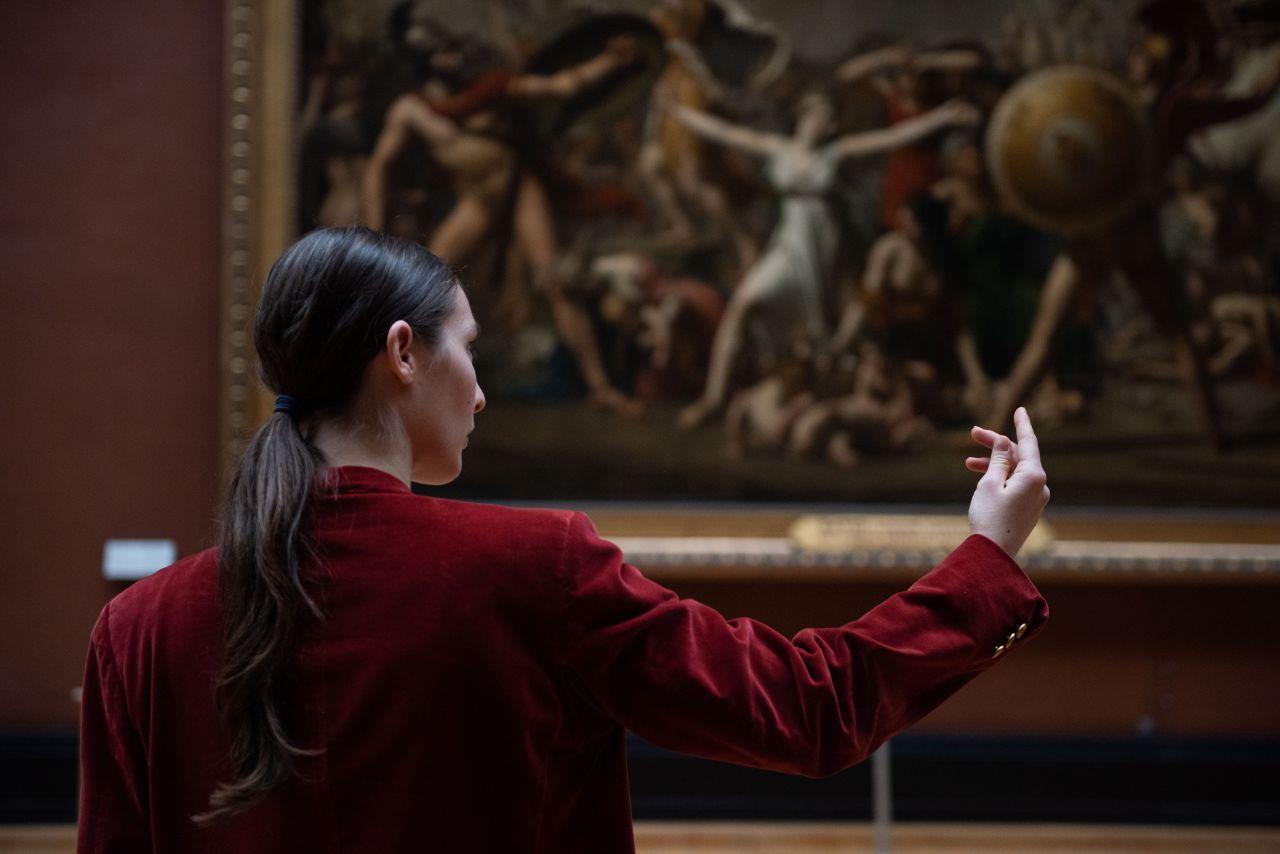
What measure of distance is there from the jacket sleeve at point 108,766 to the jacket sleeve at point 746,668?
0.64 m

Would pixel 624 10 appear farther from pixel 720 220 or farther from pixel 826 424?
pixel 826 424

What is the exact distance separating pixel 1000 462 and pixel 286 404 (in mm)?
998

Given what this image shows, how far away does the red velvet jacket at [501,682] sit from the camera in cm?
146

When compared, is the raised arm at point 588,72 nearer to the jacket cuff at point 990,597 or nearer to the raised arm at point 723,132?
the raised arm at point 723,132

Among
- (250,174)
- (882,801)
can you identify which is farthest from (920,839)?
(250,174)

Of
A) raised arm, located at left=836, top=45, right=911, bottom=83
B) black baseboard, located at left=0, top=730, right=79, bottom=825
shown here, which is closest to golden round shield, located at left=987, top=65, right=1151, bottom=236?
raised arm, located at left=836, top=45, right=911, bottom=83

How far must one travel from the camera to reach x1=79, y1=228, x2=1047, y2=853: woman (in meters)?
1.46

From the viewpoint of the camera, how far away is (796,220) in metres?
6.40

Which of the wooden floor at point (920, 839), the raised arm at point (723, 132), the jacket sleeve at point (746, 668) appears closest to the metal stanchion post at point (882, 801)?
the wooden floor at point (920, 839)

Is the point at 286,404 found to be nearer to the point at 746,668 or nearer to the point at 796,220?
Result: the point at 746,668

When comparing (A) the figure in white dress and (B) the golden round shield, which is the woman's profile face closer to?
(A) the figure in white dress

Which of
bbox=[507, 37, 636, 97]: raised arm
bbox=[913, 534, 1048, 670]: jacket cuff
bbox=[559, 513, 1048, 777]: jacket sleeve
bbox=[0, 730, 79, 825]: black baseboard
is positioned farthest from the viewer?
bbox=[507, 37, 636, 97]: raised arm

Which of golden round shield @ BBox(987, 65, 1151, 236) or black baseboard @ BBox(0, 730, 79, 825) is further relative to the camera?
golden round shield @ BBox(987, 65, 1151, 236)

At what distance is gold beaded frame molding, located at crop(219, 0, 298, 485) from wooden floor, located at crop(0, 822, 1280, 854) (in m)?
2.09
